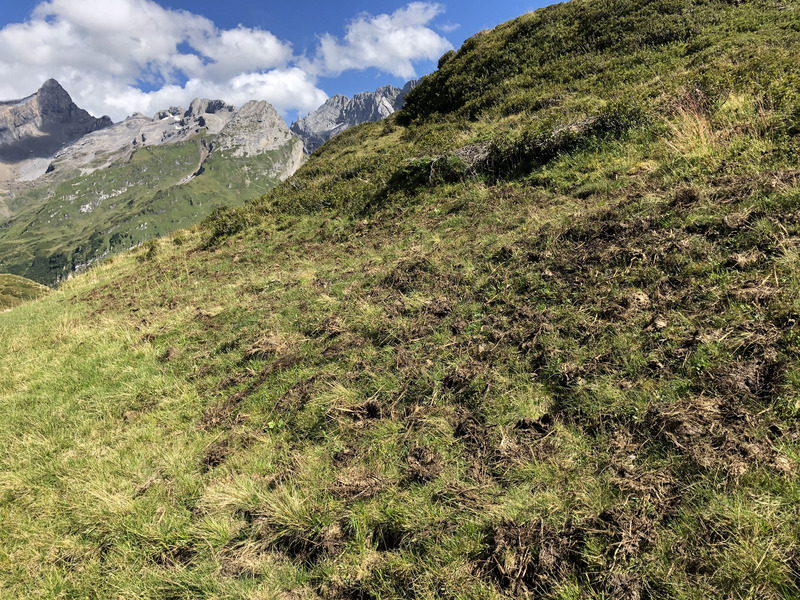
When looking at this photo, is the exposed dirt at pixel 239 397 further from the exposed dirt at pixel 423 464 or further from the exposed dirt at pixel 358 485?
the exposed dirt at pixel 423 464

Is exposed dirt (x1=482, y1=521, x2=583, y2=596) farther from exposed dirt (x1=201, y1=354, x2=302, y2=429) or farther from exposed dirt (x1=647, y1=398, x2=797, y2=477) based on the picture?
exposed dirt (x1=201, y1=354, x2=302, y2=429)

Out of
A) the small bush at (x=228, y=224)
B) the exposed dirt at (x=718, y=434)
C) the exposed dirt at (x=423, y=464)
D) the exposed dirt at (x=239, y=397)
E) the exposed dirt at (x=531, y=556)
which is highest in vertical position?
the small bush at (x=228, y=224)

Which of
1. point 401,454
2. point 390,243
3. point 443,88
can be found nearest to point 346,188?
point 390,243

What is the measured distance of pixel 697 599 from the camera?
7.70 ft

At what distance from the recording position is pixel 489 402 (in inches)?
181

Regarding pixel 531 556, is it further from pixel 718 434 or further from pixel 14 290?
pixel 14 290

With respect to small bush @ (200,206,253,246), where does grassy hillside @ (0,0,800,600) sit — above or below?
below

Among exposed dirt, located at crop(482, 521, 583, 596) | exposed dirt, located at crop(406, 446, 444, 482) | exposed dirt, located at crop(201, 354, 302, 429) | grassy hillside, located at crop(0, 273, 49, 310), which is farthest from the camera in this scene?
grassy hillside, located at crop(0, 273, 49, 310)

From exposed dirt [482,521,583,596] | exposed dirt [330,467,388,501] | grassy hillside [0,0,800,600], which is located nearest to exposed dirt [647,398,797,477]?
grassy hillside [0,0,800,600]

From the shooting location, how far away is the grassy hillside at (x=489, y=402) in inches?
118

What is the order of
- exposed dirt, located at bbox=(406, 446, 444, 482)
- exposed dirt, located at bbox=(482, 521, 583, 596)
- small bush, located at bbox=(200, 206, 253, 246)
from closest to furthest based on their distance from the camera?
exposed dirt, located at bbox=(482, 521, 583, 596) → exposed dirt, located at bbox=(406, 446, 444, 482) → small bush, located at bbox=(200, 206, 253, 246)

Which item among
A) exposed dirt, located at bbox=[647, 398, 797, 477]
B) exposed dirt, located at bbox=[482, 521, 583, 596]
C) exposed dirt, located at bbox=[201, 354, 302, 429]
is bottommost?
exposed dirt, located at bbox=[482, 521, 583, 596]

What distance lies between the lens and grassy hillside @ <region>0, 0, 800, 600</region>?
2992 mm

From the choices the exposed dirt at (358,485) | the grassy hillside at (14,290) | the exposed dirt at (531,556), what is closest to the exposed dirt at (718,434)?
the exposed dirt at (531,556)
